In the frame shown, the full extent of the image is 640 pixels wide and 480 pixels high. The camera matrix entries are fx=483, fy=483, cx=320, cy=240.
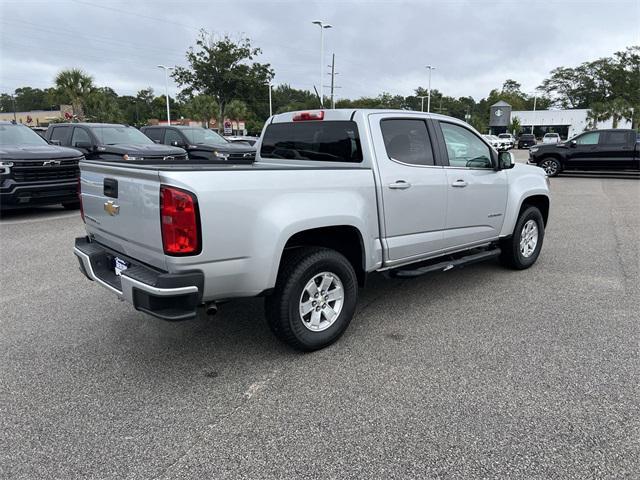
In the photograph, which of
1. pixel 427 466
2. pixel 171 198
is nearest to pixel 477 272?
pixel 427 466

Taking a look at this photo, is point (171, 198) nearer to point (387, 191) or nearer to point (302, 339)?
point (302, 339)

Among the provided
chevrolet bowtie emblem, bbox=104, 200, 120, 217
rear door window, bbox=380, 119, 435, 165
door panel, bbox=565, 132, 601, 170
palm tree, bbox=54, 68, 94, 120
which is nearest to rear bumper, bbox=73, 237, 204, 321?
chevrolet bowtie emblem, bbox=104, 200, 120, 217

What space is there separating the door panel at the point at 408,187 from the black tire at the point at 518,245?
1.54m

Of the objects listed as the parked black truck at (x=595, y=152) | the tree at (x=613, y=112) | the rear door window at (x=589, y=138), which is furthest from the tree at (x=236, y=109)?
the tree at (x=613, y=112)

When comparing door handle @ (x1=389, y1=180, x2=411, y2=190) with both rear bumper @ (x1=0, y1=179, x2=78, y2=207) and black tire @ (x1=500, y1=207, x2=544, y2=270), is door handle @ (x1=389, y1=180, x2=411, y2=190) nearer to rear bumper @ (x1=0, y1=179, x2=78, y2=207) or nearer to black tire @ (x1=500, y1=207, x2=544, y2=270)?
black tire @ (x1=500, y1=207, x2=544, y2=270)

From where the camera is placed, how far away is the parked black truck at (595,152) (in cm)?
1672

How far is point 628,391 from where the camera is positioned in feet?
10.3

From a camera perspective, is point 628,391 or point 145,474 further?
point 628,391

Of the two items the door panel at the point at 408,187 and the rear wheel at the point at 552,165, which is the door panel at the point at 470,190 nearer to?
the door panel at the point at 408,187

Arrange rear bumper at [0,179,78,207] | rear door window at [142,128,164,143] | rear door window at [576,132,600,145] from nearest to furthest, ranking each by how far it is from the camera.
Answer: rear bumper at [0,179,78,207] → rear door window at [142,128,164,143] → rear door window at [576,132,600,145]

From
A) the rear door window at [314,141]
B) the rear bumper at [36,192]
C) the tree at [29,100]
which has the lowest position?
the rear bumper at [36,192]

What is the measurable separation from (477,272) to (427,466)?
12.5 feet

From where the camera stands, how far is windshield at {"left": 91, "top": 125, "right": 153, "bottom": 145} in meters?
11.3

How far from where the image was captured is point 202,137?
15.1 m
